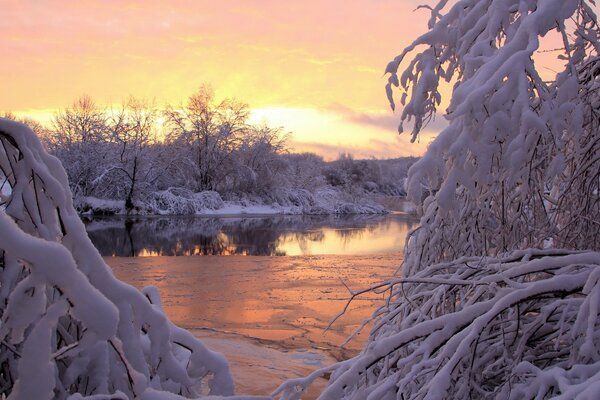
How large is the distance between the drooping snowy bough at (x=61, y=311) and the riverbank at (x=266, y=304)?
88.4 inches

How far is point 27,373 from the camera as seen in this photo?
1.66m

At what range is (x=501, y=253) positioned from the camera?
3.45m

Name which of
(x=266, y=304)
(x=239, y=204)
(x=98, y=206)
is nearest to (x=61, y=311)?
(x=266, y=304)

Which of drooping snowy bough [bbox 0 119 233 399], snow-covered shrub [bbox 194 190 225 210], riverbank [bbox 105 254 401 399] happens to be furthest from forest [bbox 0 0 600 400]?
snow-covered shrub [bbox 194 190 225 210]

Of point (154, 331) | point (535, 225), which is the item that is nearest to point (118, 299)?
point (154, 331)

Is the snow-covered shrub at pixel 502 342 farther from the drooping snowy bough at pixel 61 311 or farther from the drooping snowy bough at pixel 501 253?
the drooping snowy bough at pixel 61 311

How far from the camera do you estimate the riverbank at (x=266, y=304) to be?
284 inches

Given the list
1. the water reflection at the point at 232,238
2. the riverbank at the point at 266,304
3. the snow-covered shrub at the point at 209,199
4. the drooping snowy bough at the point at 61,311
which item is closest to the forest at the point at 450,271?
the drooping snowy bough at the point at 61,311

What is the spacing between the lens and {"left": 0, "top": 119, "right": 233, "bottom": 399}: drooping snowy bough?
155cm

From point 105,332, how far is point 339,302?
898cm

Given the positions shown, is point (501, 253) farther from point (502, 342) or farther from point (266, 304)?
point (266, 304)

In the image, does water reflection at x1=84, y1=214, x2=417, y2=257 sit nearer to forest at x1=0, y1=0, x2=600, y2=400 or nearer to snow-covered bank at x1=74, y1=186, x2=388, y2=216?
snow-covered bank at x1=74, y1=186, x2=388, y2=216

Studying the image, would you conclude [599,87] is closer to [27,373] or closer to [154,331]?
[154,331]

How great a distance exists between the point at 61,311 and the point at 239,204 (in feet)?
119
